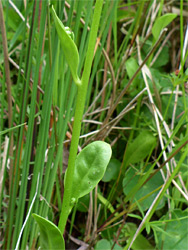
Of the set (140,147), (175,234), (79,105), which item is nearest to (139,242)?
(175,234)

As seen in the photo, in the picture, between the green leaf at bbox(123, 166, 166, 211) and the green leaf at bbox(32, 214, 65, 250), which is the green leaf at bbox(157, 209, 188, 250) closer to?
the green leaf at bbox(123, 166, 166, 211)

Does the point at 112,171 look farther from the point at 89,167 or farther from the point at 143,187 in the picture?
the point at 89,167

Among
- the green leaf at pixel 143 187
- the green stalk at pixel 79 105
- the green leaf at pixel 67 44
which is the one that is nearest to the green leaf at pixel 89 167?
the green stalk at pixel 79 105

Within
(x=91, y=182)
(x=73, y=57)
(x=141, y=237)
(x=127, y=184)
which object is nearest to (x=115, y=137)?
(x=127, y=184)

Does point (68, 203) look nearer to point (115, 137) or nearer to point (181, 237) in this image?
A: point (181, 237)

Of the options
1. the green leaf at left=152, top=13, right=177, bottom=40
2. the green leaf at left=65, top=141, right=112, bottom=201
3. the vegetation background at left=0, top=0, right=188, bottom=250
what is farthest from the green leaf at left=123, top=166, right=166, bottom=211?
the green leaf at left=152, top=13, right=177, bottom=40
